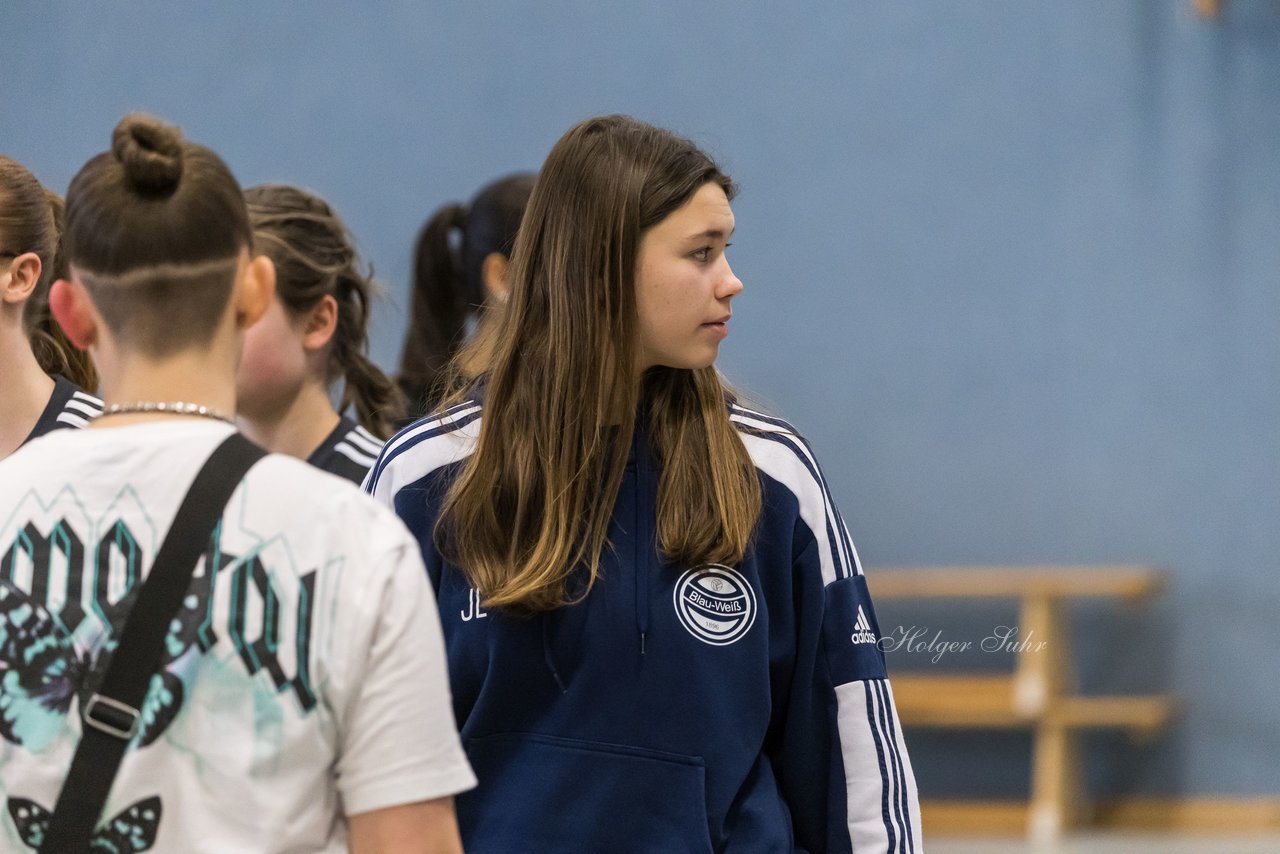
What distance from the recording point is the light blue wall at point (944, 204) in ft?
17.1

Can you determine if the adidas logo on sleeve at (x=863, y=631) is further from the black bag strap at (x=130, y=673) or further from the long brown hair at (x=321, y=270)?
the long brown hair at (x=321, y=270)

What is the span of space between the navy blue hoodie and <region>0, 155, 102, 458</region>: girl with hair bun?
1.79ft

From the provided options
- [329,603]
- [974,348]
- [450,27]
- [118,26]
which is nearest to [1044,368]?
[974,348]

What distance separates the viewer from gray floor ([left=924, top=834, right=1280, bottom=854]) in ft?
15.3

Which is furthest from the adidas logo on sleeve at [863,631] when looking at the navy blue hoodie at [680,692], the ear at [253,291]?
the ear at [253,291]

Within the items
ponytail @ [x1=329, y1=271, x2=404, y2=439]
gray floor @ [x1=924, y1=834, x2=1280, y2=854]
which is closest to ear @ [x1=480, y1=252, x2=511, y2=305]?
ponytail @ [x1=329, y1=271, x2=404, y2=439]

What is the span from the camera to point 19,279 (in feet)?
6.42

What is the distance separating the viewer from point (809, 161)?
5.41m

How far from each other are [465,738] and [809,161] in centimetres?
407

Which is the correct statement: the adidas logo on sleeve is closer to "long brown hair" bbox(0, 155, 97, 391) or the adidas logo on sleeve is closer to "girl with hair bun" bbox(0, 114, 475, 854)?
"girl with hair bun" bbox(0, 114, 475, 854)

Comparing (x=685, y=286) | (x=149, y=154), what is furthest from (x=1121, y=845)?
(x=149, y=154)

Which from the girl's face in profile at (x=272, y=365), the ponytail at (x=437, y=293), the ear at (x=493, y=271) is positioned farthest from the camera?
the ponytail at (x=437, y=293)

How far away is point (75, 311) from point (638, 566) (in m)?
0.73

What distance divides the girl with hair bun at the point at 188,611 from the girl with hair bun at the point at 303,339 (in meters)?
1.21
